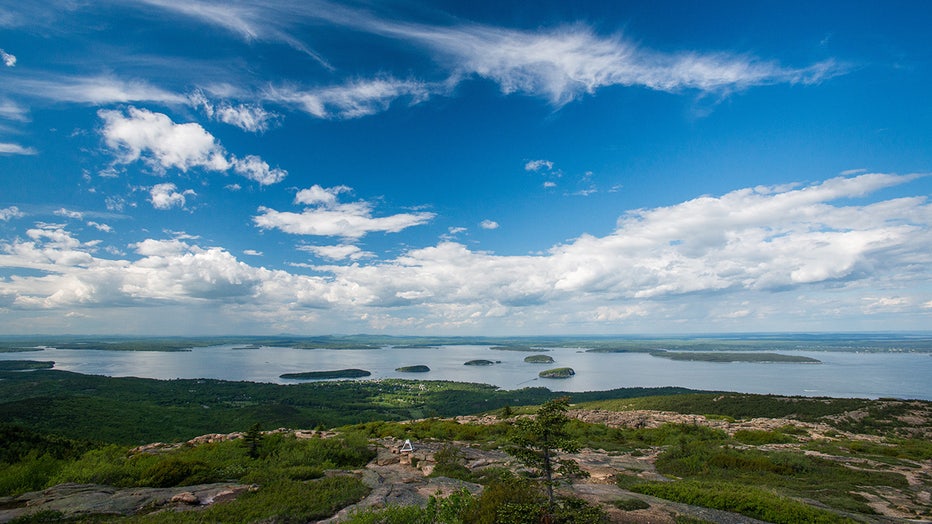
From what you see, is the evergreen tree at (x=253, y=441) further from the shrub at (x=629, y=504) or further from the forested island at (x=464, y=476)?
the shrub at (x=629, y=504)

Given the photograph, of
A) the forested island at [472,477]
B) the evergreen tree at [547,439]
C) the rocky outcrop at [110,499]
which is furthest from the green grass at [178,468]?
the evergreen tree at [547,439]

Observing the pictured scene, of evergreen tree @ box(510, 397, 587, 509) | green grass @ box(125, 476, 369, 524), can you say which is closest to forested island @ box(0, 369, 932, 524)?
green grass @ box(125, 476, 369, 524)

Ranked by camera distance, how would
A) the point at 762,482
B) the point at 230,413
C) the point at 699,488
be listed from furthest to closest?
1. the point at 230,413
2. the point at 762,482
3. the point at 699,488

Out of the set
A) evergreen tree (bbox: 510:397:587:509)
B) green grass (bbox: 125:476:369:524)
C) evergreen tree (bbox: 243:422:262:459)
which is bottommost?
evergreen tree (bbox: 243:422:262:459)

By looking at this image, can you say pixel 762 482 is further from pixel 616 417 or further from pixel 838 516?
pixel 616 417

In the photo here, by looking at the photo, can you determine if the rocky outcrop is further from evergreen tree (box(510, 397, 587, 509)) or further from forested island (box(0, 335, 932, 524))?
evergreen tree (box(510, 397, 587, 509))

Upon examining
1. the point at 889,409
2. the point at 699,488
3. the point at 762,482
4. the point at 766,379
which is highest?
the point at 699,488

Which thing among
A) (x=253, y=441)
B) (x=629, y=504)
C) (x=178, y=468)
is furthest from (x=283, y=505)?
(x=629, y=504)

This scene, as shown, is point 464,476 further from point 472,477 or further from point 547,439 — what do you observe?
point 547,439

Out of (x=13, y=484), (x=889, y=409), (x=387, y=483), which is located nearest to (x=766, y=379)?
(x=889, y=409)

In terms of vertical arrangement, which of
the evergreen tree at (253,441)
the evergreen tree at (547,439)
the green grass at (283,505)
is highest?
the evergreen tree at (547,439)

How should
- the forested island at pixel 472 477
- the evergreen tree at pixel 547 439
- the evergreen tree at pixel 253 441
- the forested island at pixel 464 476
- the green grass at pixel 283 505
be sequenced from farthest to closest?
1. the evergreen tree at pixel 253 441
2. the forested island at pixel 464 476
3. the forested island at pixel 472 477
4. the green grass at pixel 283 505
5. the evergreen tree at pixel 547 439
